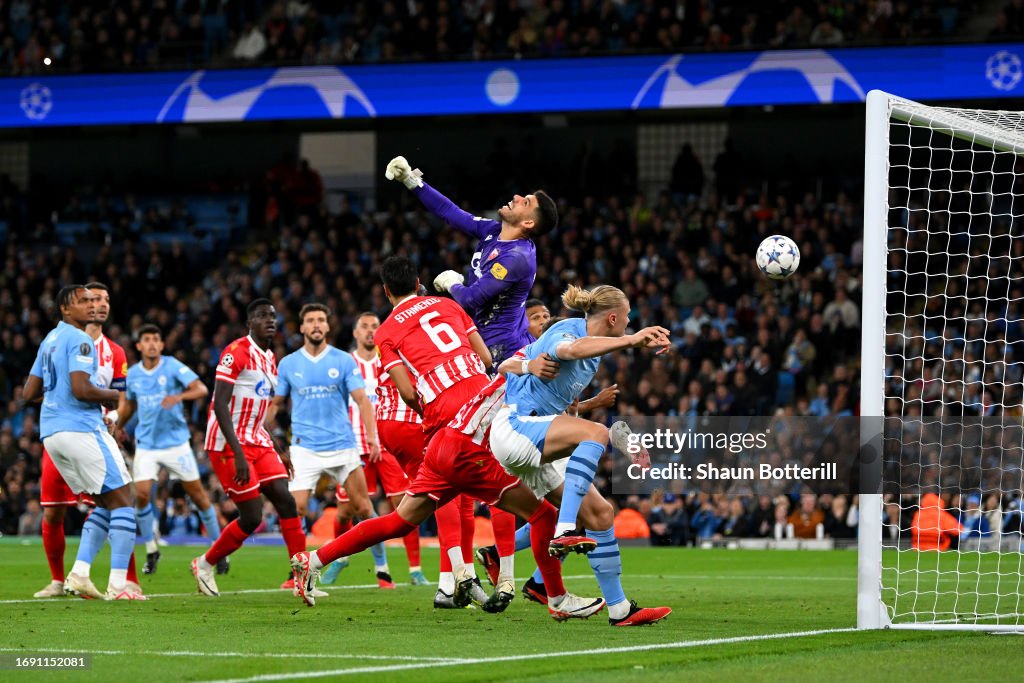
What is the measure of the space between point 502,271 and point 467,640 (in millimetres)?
2866

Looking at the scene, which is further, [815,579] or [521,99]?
[521,99]

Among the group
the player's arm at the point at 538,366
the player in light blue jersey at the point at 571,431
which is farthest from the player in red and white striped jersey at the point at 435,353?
the player's arm at the point at 538,366

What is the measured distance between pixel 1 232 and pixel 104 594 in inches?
840

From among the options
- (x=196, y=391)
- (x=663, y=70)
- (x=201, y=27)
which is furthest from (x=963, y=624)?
(x=201, y=27)

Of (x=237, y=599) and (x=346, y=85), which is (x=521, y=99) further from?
(x=237, y=599)

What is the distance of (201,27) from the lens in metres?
26.8

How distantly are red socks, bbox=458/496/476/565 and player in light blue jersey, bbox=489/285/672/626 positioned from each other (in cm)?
184

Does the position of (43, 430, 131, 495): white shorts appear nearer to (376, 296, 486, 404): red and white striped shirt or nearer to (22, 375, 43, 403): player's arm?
(22, 375, 43, 403): player's arm

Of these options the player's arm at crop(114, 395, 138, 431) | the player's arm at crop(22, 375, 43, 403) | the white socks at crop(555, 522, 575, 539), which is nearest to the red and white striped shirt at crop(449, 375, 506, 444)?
the white socks at crop(555, 522, 575, 539)

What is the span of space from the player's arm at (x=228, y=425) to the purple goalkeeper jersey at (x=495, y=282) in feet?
7.25

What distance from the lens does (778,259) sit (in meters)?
10.4

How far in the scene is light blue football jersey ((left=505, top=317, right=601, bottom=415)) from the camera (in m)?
8.10

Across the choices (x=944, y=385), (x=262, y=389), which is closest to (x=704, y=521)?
(x=944, y=385)

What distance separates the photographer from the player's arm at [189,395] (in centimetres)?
1364
